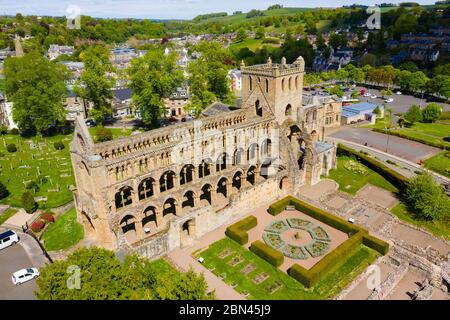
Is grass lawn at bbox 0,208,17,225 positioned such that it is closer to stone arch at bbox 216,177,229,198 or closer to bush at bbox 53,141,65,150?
bush at bbox 53,141,65,150

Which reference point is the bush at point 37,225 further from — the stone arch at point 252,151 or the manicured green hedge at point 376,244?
the manicured green hedge at point 376,244

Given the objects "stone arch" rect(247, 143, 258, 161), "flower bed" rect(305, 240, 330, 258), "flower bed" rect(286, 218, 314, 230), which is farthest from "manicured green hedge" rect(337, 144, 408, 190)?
"stone arch" rect(247, 143, 258, 161)

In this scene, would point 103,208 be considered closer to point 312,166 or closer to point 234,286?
point 234,286

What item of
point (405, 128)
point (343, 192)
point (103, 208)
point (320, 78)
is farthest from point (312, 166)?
point (320, 78)

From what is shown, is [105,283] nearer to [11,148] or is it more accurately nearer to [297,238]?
[297,238]

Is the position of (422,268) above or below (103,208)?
below
